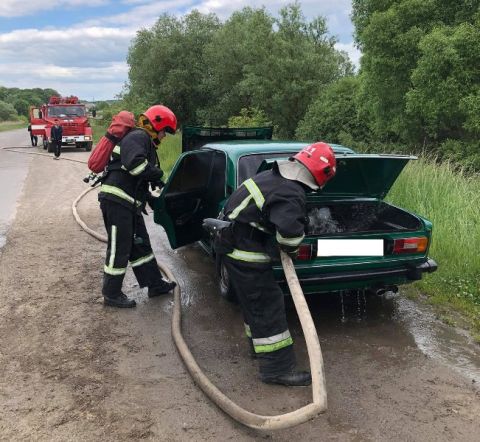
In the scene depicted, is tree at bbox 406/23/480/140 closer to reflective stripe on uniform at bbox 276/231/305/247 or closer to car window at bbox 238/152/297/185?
car window at bbox 238/152/297/185

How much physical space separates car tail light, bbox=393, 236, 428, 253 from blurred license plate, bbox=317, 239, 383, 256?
144mm

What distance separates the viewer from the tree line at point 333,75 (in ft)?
33.3

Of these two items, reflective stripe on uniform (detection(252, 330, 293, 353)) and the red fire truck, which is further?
the red fire truck

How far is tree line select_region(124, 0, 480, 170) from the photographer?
10148 millimetres

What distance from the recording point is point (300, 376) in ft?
10.3

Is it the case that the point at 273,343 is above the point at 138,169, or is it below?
below

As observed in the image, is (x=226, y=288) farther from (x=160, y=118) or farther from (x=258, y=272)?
(x=160, y=118)

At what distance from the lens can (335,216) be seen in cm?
479

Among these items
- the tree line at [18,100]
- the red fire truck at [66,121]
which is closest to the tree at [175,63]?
the red fire truck at [66,121]

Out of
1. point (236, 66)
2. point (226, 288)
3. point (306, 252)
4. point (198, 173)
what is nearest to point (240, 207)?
point (306, 252)

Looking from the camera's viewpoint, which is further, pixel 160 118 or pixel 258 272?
pixel 160 118

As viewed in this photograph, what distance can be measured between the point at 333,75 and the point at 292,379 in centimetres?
1954

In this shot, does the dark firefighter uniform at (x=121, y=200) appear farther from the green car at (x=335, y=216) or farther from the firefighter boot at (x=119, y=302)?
the green car at (x=335, y=216)

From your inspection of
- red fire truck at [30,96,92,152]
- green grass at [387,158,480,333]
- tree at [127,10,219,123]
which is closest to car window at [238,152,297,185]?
green grass at [387,158,480,333]
